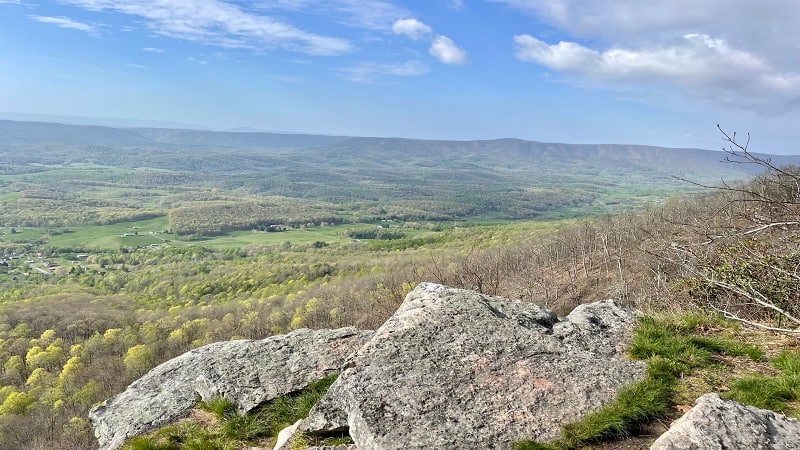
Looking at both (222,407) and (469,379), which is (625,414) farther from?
(222,407)

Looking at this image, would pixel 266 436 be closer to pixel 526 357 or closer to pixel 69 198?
pixel 526 357

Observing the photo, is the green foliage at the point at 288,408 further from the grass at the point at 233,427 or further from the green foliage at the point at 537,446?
the green foliage at the point at 537,446

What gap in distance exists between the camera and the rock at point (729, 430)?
4.69 m

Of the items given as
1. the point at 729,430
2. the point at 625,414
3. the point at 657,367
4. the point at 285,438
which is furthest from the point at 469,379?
the point at 729,430

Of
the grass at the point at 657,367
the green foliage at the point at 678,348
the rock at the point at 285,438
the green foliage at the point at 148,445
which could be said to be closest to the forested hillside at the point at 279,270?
the green foliage at the point at 678,348

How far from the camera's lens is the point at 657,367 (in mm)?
6836

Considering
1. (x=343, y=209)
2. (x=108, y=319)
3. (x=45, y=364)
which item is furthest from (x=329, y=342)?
(x=343, y=209)

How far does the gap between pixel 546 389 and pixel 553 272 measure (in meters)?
42.7

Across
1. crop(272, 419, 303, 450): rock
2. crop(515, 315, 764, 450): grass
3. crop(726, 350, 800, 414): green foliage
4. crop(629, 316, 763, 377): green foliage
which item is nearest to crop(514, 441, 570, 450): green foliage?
crop(515, 315, 764, 450): grass

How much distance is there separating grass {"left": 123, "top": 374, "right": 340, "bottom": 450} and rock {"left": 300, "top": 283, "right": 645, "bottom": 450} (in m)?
1.02

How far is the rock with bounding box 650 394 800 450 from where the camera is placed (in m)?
4.69

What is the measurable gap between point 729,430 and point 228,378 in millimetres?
7185

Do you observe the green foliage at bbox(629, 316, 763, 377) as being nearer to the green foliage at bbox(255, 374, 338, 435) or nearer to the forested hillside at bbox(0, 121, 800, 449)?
the forested hillside at bbox(0, 121, 800, 449)

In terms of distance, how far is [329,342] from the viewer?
954cm
